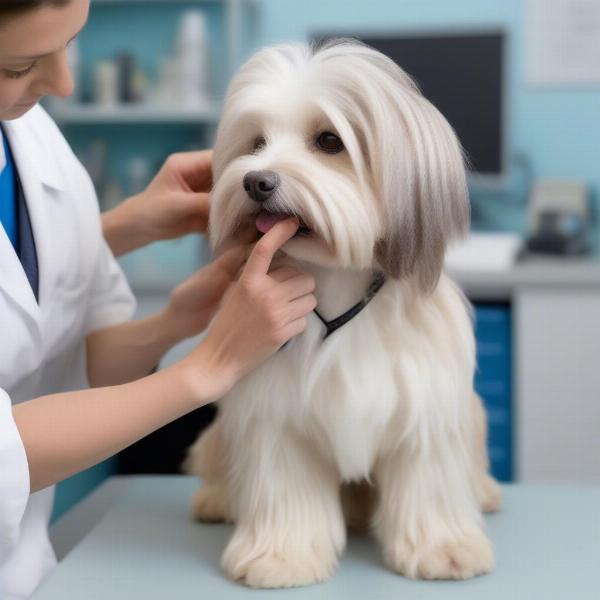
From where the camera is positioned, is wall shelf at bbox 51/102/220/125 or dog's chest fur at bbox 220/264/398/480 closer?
dog's chest fur at bbox 220/264/398/480

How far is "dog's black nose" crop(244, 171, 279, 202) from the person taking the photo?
96 cm

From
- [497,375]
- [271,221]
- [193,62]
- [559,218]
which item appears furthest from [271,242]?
[193,62]

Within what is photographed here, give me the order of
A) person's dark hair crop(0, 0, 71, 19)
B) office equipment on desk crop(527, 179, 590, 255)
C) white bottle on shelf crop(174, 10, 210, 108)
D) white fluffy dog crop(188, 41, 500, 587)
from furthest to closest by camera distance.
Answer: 1. white bottle on shelf crop(174, 10, 210, 108)
2. office equipment on desk crop(527, 179, 590, 255)
3. white fluffy dog crop(188, 41, 500, 587)
4. person's dark hair crop(0, 0, 71, 19)

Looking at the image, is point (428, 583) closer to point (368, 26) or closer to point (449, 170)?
point (449, 170)

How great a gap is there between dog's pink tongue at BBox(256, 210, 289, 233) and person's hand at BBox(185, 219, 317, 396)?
2 centimetres

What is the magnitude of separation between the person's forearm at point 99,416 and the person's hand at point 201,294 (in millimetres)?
166

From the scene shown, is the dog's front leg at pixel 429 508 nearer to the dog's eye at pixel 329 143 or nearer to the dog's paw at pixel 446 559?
the dog's paw at pixel 446 559

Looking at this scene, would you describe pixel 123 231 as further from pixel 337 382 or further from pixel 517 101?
pixel 517 101

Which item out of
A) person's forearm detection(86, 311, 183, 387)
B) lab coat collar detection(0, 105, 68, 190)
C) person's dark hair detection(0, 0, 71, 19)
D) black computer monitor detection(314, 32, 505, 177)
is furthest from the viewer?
black computer monitor detection(314, 32, 505, 177)

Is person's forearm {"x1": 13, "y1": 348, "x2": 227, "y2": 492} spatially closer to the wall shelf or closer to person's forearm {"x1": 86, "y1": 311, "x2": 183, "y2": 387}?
person's forearm {"x1": 86, "y1": 311, "x2": 183, "y2": 387}

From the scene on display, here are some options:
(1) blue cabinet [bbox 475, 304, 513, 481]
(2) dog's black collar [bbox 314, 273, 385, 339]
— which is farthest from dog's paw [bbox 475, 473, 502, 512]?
(1) blue cabinet [bbox 475, 304, 513, 481]

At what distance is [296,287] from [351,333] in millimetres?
89

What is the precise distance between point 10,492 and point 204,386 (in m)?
0.23

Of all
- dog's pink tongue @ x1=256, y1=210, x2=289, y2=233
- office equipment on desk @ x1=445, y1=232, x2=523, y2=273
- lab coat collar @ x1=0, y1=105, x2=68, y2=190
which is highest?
lab coat collar @ x1=0, y1=105, x2=68, y2=190
